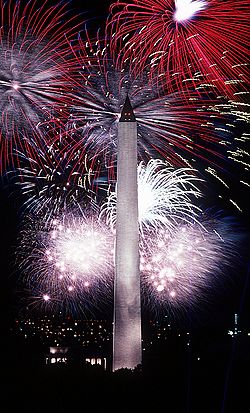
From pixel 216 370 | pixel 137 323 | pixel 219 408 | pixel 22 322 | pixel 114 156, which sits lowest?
pixel 219 408

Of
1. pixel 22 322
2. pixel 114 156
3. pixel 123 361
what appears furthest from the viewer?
pixel 22 322

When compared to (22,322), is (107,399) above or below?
below

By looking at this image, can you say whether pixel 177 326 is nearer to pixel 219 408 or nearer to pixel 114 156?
pixel 114 156

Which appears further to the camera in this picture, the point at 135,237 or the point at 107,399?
the point at 135,237

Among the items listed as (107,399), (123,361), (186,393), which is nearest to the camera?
(107,399)

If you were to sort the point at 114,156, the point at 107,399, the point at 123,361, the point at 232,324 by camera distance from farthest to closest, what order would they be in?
1. the point at 232,324
2. the point at 114,156
3. the point at 123,361
4. the point at 107,399

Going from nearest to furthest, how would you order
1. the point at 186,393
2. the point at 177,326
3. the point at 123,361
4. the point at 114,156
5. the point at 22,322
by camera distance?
the point at 186,393 → the point at 123,361 → the point at 114,156 → the point at 177,326 → the point at 22,322

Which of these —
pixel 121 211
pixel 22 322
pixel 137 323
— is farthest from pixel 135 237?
pixel 22 322

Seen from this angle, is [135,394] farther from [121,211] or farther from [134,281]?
[121,211]

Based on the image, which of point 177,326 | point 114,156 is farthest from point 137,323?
point 177,326
